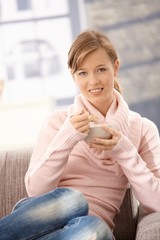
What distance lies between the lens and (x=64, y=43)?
4363 mm

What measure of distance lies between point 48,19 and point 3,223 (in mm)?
3246

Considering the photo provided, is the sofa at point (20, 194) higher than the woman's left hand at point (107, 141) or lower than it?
lower

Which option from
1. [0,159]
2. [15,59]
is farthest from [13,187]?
[15,59]

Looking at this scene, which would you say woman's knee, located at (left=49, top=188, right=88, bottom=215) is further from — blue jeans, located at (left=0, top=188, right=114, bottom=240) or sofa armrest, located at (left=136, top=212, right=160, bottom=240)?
sofa armrest, located at (left=136, top=212, right=160, bottom=240)

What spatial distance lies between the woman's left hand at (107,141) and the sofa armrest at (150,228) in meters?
0.24

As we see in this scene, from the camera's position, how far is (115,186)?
164 cm

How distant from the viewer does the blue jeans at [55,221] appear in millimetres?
1293

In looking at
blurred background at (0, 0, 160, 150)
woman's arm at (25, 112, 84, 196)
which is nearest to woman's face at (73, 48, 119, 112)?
woman's arm at (25, 112, 84, 196)

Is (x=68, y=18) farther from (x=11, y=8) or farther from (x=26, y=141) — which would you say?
(x=26, y=141)

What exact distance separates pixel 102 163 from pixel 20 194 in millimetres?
342

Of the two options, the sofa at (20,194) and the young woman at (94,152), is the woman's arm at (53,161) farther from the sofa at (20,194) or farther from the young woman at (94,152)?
the sofa at (20,194)

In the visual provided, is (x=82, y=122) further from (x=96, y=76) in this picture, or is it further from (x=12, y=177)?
(x=12, y=177)

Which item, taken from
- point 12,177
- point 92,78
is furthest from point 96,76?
point 12,177

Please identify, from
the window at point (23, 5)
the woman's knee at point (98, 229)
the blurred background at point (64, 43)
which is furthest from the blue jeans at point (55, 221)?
the window at point (23, 5)
